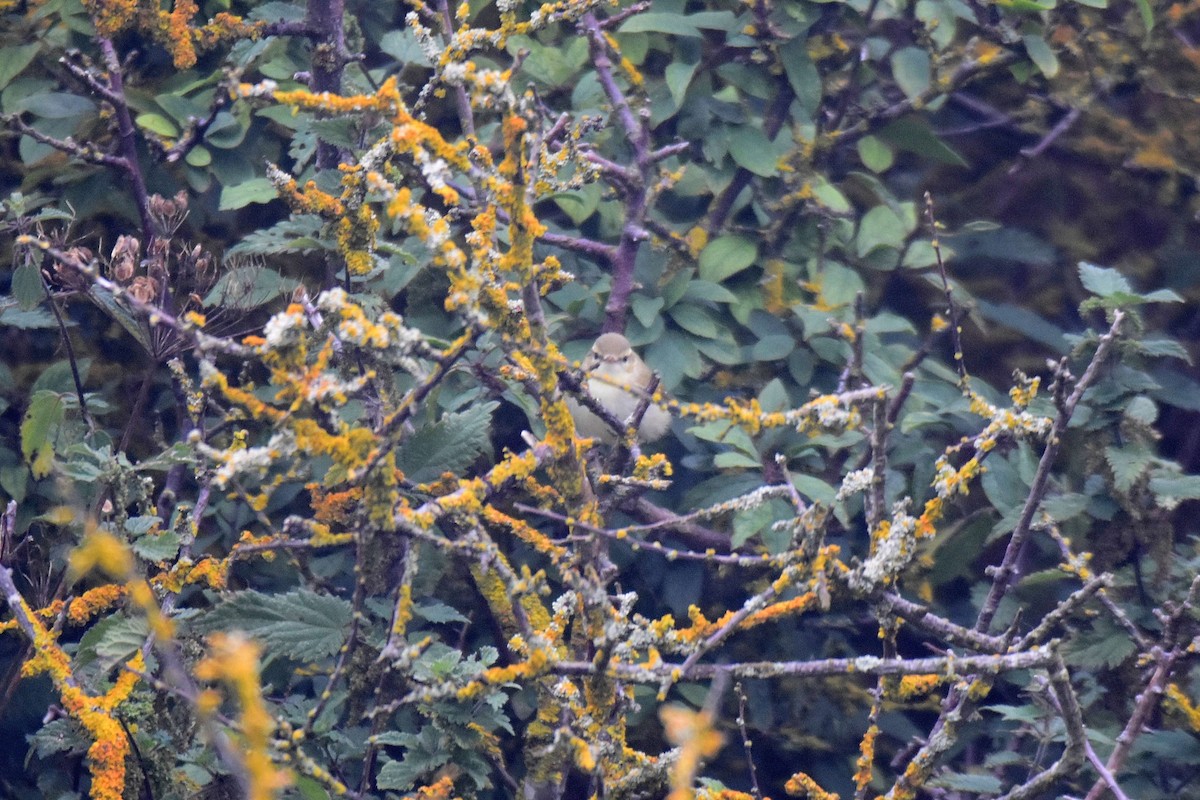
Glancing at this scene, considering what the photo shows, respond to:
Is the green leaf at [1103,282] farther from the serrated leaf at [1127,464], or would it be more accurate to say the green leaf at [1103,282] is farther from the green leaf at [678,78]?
the green leaf at [678,78]

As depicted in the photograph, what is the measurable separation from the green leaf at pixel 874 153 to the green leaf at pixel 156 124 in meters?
1.42

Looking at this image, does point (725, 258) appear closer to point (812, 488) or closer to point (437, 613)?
point (812, 488)

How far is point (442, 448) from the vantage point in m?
1.58

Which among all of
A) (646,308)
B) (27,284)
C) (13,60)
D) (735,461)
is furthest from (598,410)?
(13,60)

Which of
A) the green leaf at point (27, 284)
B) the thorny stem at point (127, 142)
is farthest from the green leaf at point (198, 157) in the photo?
the green leaf at point (27, 284)

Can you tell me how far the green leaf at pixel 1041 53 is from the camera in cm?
226

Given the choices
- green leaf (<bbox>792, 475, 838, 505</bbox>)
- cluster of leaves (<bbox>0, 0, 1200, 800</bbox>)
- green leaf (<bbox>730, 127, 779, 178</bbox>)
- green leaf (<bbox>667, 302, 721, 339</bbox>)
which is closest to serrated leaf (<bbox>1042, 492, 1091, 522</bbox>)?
cluster of leaves (<bbox>0, 0, 1200, 800</bbox>)

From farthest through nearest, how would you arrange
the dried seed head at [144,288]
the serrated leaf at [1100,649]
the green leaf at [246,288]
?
the green leaf at [246,288] < the serrated leaf at [1100,649] < the dried seed head at [144,288]

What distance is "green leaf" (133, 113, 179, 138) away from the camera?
2.07 meters

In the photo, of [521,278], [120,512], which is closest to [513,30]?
[521,278]

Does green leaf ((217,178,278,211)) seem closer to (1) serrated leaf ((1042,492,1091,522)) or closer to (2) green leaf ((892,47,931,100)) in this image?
(2) green leaf ((892,47,931,100))

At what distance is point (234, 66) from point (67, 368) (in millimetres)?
647

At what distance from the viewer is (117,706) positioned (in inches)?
56.1

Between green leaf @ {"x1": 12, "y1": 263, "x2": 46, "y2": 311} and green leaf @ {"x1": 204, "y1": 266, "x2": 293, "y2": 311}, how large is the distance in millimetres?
258
